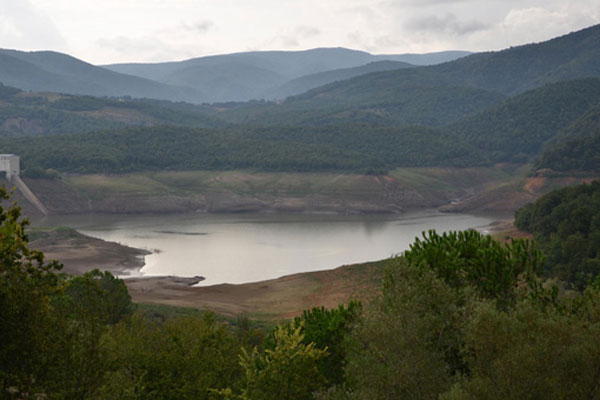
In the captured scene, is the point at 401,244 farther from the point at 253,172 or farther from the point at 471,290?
the point at 471,290

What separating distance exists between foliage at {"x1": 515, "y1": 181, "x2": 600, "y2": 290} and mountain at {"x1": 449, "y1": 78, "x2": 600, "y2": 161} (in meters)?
97.3

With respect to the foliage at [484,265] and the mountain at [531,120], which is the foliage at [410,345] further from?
the mountain at [531,120]

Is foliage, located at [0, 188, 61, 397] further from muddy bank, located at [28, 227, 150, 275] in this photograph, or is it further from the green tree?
muddy bank, located at [28, 227, 150, 275]

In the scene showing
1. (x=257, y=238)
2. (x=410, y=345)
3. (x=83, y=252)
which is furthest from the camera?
(x=257, y=238)

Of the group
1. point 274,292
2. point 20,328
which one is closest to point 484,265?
point 20,328

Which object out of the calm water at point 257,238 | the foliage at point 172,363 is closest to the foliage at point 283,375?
the foliage at point 172,363

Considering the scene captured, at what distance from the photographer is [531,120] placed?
17812cm

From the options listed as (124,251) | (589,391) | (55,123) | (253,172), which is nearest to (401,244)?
(124,251)

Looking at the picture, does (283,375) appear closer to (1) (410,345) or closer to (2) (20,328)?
(1) (410,345)

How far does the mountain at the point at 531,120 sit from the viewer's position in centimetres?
16950

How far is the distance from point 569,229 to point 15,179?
8954cm

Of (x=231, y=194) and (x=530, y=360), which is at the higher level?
(x=231, y=194)

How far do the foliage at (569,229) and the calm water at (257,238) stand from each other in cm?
1622

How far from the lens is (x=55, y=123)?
7830 inches
